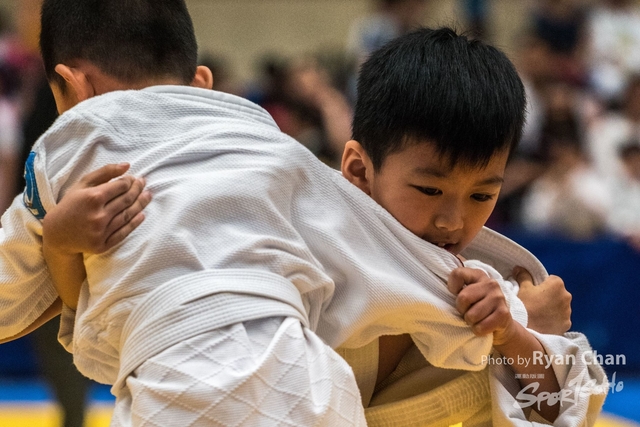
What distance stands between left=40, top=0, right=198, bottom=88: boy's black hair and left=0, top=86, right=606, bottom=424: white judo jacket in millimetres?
97

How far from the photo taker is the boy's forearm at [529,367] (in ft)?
5.15

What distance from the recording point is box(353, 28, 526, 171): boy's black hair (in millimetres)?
1523

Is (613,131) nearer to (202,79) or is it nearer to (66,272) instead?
(202,79)

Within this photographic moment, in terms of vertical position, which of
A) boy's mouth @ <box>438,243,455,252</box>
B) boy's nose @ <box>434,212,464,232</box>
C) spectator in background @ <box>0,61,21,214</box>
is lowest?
spectator in background @ <box>0,61,21,214</box>

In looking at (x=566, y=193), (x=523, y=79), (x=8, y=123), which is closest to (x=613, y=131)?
(x=523, y=79)

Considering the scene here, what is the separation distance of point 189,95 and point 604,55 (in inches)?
245

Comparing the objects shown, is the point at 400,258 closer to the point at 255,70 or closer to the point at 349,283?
the point at 349,283

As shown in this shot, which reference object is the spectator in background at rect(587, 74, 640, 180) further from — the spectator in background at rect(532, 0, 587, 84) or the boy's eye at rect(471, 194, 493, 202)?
the boy's eye at rect(471, 194, 493, 202)

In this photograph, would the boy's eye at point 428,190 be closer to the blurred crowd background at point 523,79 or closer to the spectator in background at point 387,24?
the blurred crowd background at point 523,79

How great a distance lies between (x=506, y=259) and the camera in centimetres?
179

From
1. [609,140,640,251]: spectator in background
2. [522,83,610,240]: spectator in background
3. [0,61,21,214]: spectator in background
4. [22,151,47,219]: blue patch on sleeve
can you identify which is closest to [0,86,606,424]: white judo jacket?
[22,151,47,219]: blue patch on sleeve

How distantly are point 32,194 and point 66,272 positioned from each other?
0.45ft

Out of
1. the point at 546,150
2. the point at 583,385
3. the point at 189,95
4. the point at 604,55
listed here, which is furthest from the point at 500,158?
the point at 604,55

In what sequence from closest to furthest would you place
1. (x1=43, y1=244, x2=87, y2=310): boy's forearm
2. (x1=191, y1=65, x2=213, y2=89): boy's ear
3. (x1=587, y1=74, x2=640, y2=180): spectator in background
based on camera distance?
(x1=43, y1=244, x2=87, y2=310): boy's forearm < (x1=191, y1=65, x2=213, y2=89): boy's ear < (x1=587, y1=74, x2=640, y2=180): spectator in background
